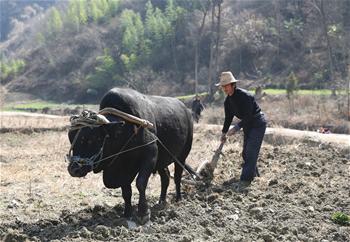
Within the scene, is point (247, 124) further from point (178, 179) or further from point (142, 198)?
point (142, 198)

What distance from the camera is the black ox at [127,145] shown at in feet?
24.4

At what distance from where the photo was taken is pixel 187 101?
134 ft

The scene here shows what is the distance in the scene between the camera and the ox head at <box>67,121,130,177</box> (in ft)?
23.7

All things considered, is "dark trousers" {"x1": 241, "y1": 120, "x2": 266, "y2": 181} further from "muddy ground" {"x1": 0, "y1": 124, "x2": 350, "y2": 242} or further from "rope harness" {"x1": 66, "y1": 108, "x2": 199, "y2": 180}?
"rope harness" {"x1": 66, "y1": 108, "x2": 199, "y2": 180}

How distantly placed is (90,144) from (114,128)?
390mm

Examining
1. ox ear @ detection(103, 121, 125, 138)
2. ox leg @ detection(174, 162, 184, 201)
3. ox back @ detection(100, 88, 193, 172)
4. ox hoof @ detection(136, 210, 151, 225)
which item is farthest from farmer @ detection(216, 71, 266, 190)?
ox ear @ detection(103, 121, 125, 138)

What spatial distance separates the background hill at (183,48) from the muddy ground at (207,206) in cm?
2382

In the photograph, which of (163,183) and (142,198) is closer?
(142,198)

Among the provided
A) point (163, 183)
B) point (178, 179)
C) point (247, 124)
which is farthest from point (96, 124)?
point (247, 124)

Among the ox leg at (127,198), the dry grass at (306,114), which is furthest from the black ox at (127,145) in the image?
the dry grass at (306,114)

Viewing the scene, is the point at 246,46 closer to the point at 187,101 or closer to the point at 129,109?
the point at 187,101

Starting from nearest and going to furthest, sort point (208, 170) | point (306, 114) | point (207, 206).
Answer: point (207, 206) → point (208, 170) → point (306, 114)

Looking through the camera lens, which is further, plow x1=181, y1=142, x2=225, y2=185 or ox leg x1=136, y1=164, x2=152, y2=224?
plow x1=181, y1=142, x2=225, y2=185

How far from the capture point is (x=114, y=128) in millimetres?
7586
